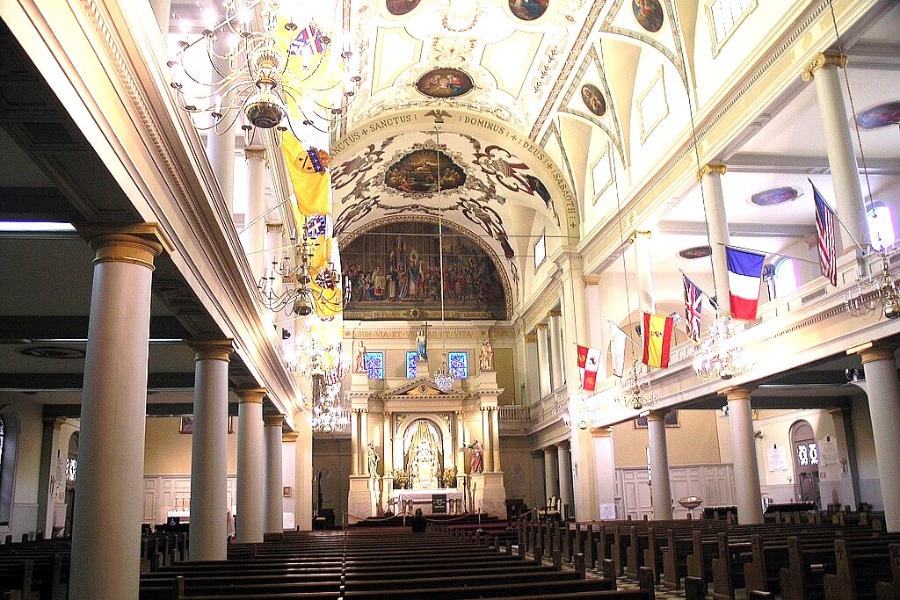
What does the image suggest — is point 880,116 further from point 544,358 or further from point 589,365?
point 544,358

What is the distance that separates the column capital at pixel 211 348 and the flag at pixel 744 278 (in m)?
8.34

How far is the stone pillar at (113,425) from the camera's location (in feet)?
20.8

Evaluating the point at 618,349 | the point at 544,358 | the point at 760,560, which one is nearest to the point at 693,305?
the point at 618,349

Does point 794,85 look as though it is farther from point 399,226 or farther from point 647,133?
point 399,226

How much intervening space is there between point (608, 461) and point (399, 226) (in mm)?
15949

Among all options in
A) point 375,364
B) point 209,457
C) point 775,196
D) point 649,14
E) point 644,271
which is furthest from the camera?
point 375,364

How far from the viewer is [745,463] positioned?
624 inches

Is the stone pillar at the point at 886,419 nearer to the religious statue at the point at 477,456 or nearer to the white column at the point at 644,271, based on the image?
the white column at the point at 644,271

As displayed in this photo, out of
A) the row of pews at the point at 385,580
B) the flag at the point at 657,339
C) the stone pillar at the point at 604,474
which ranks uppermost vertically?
the flag at the point at 657,339

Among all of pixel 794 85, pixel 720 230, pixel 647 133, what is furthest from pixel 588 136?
pixel 794 85

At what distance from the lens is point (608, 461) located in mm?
24859

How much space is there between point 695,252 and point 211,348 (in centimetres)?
1933

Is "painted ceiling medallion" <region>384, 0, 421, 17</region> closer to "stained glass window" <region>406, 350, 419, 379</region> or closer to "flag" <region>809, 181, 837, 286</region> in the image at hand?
"flag" <region>809, 181, 837, 286</region>

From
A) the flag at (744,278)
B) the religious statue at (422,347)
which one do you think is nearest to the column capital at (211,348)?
the flag at (744,278)
